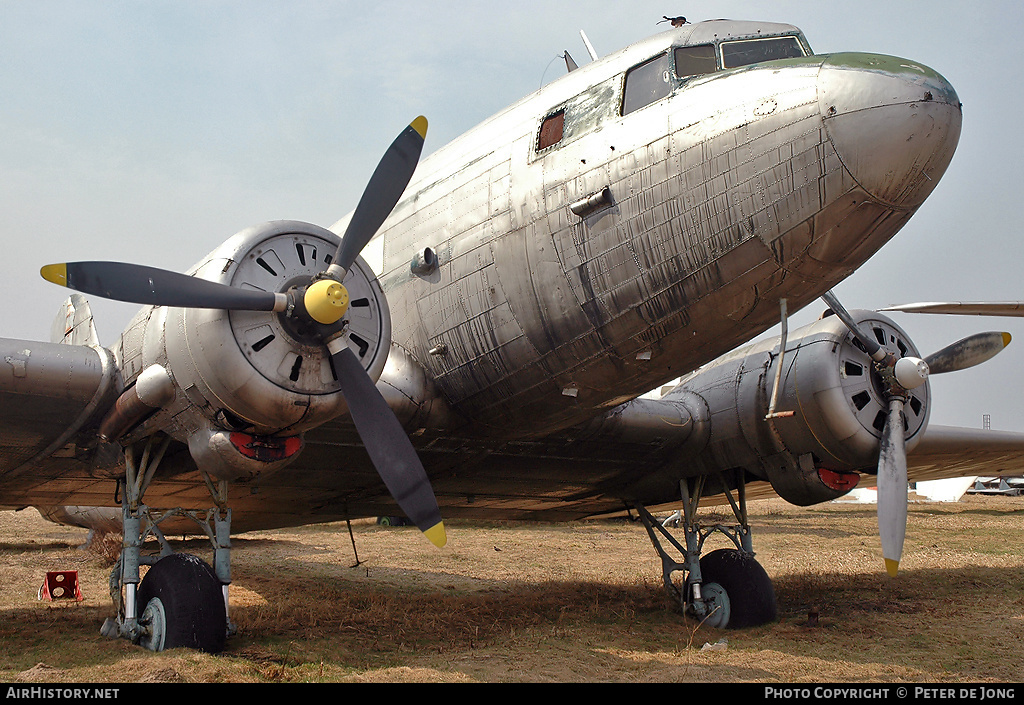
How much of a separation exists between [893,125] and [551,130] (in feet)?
9.79

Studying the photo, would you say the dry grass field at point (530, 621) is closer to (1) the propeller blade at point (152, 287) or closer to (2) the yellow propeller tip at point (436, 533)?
(2) the yellow propeller tip at point (436, 533)

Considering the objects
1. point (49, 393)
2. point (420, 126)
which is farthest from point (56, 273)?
point (420, 126)

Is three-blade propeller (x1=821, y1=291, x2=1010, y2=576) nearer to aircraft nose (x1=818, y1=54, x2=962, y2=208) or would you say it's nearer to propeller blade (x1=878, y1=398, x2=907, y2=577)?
propeller blade (x1=878, y1=398, x2=907, y2=577)

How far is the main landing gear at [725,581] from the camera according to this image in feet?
32.3

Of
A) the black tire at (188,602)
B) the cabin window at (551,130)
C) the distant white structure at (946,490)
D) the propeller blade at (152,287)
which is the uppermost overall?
the cabin window at (551,130)

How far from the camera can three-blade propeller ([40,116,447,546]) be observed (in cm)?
609

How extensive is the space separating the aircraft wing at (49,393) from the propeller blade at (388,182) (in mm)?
2611

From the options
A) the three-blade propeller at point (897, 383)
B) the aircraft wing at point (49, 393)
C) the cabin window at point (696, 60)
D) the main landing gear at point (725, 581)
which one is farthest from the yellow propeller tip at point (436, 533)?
the main landing gear at point (725, 581)

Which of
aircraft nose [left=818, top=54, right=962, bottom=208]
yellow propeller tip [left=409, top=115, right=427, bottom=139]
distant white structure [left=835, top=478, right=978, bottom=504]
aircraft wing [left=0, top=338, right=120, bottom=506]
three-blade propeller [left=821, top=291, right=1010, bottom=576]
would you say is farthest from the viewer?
distant white structure [left=835, top=478, right=978, bottom=504]

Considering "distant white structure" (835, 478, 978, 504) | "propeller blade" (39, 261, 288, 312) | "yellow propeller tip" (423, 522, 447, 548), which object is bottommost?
"distant white structure" (835, 478, 978, 504)

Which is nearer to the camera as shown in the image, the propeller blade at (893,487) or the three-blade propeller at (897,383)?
the propeller blade at (893,487)

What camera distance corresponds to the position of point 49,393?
22.6ft

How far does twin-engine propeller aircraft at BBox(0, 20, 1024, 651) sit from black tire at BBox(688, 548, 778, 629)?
6.13 feet

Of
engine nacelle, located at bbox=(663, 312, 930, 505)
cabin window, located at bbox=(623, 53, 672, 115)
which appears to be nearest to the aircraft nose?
cabin window, located at bbox=(623, 53, 672, 115)
